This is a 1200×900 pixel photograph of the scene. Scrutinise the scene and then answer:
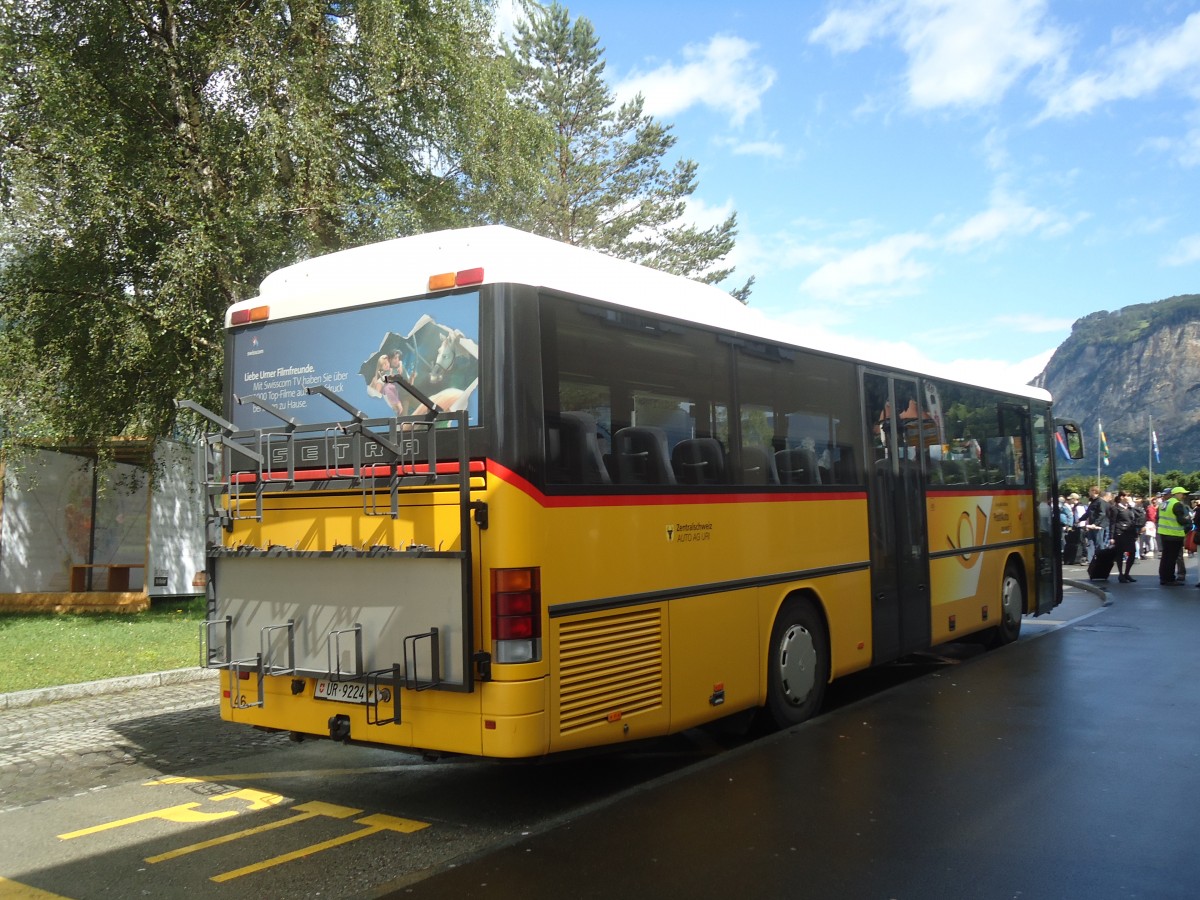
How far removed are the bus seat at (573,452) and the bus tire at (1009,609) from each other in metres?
7.79

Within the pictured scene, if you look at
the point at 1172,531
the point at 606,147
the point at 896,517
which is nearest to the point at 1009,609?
the point at 896,517

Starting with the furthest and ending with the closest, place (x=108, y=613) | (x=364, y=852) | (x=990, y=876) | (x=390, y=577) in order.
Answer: (x=108, y=613) < (x=390, y=577) < (x=364, y=852) < (x=990, y=876)

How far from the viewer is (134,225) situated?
14.8 metres

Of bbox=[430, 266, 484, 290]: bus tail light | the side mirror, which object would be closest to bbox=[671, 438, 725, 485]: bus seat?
bbox=[430, 266, 484, 290]: bus tail light

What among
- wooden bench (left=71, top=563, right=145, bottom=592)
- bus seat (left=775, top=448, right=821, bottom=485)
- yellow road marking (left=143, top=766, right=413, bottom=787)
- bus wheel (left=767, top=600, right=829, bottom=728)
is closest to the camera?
yellow road marking (left=143, top=766, right=413, bottom=787)

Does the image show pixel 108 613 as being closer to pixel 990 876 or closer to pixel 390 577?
pixel 390 577

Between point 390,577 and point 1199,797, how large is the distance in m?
4.78

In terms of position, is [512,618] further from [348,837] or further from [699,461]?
[699,461]

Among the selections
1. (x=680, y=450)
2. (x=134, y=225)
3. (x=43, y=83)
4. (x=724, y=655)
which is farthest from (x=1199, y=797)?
(x=43, y=83)

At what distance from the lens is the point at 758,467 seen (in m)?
7.66

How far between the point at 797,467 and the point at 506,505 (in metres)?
3.29

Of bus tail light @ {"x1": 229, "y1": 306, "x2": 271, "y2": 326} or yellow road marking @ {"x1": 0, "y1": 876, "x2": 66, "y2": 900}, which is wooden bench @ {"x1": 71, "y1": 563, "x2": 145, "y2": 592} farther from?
yellow road marking @ {"x1": 0, "y1": 876, "x2": 66, "y2": 900}

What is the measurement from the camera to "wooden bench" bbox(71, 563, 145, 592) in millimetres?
18984

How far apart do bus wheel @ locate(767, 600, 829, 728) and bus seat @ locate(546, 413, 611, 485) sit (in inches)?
93.3
